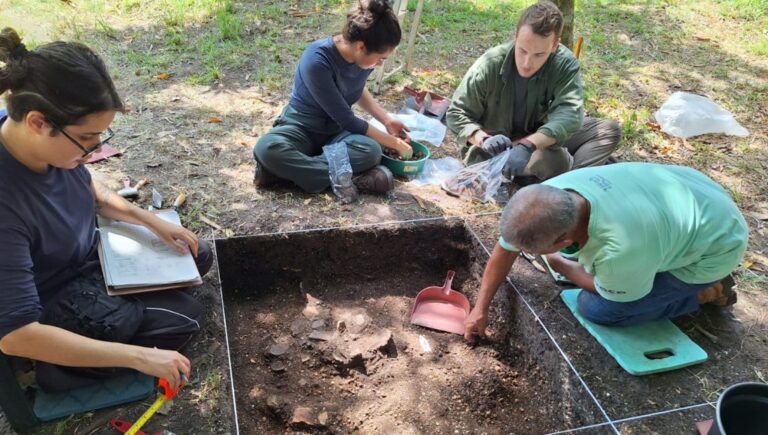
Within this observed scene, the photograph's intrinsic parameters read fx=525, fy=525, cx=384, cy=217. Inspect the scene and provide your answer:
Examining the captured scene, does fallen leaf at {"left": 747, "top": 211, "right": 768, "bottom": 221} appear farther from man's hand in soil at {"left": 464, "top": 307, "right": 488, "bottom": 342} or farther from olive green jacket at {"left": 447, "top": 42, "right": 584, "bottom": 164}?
man's hand in soil at {"left": 464, "top": 307, "right": 488, "bottom": 342}

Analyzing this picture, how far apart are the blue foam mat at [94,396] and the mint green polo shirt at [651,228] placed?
1920 mm

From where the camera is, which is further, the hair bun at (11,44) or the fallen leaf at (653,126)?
the fallen leaf at (653,126)

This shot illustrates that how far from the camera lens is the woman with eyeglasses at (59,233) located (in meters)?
1.58

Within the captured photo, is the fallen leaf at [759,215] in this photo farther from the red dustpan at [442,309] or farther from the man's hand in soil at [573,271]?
the red dustpan at [442,309]

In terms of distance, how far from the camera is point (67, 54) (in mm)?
1604

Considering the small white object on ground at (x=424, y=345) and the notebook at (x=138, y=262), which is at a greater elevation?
the notebook at (x=138, y=262)

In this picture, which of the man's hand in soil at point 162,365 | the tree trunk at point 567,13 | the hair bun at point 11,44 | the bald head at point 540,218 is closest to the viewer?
the hair bun at point 11,44

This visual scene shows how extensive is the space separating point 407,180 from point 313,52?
43.3 inches

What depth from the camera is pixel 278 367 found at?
104 inches

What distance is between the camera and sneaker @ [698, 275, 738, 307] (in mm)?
2723

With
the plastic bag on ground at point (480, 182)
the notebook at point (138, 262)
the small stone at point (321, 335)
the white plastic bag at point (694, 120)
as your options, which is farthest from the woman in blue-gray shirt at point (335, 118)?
the white plastic bag at point (694, 120)

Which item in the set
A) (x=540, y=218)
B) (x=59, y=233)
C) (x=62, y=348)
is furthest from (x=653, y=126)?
(x=62, y=348)

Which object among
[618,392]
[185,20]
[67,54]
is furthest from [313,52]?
[185,20]

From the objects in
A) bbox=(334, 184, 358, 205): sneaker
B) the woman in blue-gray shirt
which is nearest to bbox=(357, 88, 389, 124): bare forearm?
the woman in blue-gray shirt
